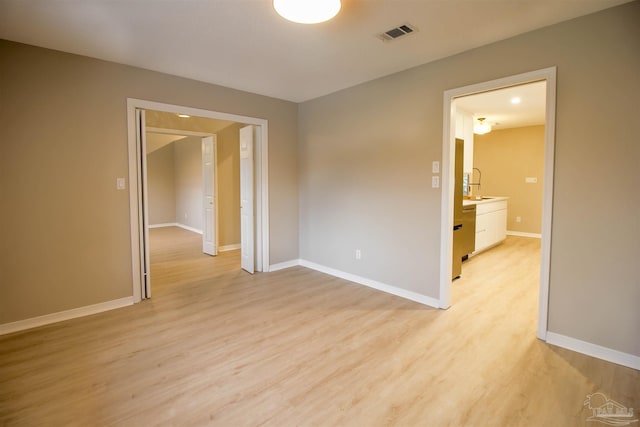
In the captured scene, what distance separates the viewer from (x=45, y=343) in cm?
258

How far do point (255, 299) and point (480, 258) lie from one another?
3.90 meters

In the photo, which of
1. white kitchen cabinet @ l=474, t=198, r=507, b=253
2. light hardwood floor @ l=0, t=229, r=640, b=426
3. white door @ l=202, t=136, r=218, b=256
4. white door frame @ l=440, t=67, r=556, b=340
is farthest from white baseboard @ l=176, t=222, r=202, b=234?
white door frame @ l=440, t=67, r=556, b=340

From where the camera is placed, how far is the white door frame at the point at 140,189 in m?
3.33

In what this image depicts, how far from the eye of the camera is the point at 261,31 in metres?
2.52

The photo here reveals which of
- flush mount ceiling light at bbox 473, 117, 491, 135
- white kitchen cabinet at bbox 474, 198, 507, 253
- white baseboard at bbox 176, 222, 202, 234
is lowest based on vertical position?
white baseboard at bbox 176, 222, 202, 234

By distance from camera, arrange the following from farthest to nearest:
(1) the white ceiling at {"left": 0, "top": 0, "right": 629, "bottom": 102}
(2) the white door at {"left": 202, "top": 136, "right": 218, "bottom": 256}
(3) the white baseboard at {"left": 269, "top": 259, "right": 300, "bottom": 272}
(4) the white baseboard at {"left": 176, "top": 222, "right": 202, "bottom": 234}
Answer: (4) the white baseboard at {"left": 176, "top": 222, "right": 202, "bottom": 234}
(2) the white door at {"left": 202, "top": 136, "right": 218, "bottom": 256}
(3) the white baseboard at {"left": 269, "top": 259, "right": 300, "bottom": 272}
(1) the white ceiling at {"left": 0, "top": 0, "right": 629, "bottom": 102}

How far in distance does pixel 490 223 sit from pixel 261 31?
5164mm

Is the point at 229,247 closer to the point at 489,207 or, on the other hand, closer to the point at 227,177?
the point at 227,177

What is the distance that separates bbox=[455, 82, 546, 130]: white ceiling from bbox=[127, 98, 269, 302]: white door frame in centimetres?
265

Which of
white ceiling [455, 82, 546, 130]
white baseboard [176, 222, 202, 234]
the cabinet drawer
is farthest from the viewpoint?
white baseboard [176, 222, 202, 234]

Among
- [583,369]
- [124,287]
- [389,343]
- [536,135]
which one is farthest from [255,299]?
[536,135]

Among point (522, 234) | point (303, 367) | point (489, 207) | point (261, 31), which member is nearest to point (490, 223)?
point (489, 207)

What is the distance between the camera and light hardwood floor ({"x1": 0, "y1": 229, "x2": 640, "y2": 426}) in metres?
1.80

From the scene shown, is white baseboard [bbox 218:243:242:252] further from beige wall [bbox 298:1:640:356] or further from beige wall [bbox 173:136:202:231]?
beige wall [bbox 298:1:640:356]
